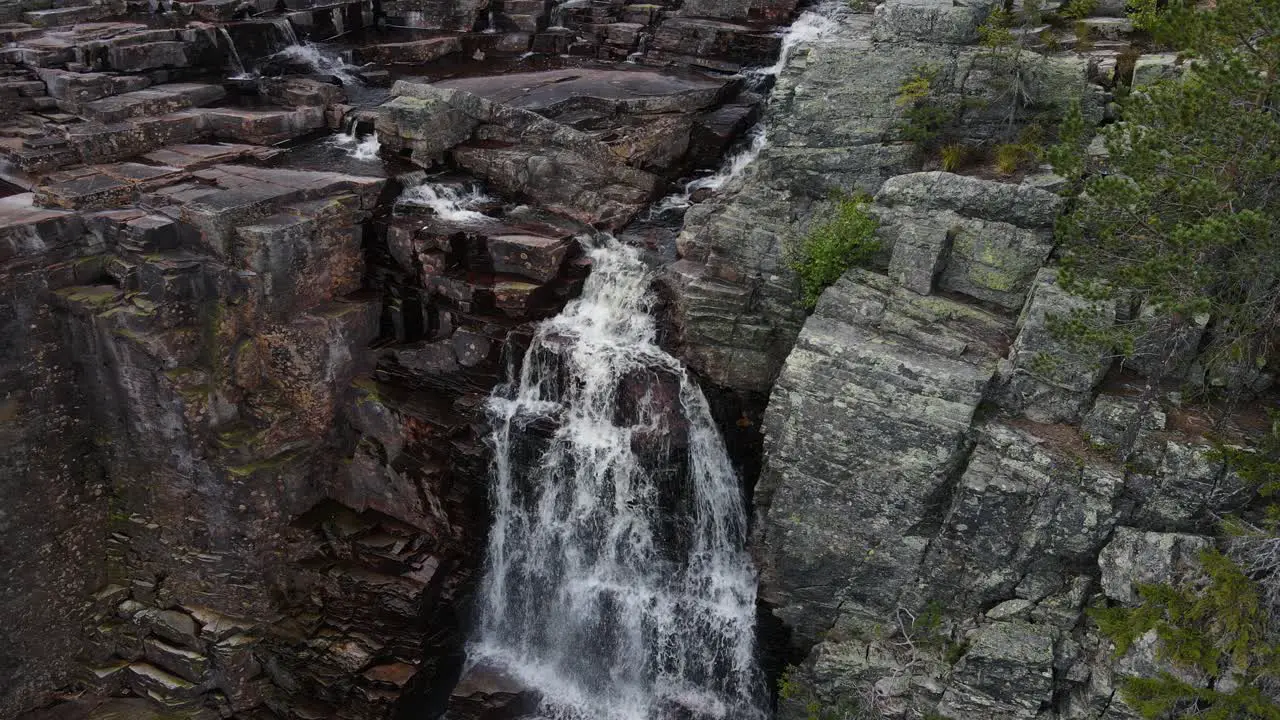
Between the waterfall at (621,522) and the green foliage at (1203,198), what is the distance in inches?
383

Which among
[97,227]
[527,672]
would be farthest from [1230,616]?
[97,227]

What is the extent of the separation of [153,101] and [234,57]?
5216mm

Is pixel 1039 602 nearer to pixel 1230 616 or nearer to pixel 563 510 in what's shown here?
pixel 1230 616

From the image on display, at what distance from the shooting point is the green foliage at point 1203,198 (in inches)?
659

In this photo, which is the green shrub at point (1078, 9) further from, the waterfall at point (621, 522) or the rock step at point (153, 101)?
the rock step at point (153, 101)

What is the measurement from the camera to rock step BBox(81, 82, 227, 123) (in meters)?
29.3

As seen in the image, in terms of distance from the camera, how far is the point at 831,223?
2342cm

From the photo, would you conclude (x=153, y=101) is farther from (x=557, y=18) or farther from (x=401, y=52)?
(x=557, y=18)

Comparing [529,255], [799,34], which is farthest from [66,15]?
[799,34]

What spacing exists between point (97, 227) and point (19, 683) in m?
12.3

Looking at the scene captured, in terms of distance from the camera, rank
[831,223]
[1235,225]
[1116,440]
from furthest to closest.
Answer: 1. [831,223]
2. [1116,440]
3. [1235,225]

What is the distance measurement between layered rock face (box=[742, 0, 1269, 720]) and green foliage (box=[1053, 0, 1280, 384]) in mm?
1045

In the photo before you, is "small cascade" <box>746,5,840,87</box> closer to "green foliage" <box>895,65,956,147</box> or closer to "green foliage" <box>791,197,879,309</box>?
"green foliage" <box>895,65,956,147</box>

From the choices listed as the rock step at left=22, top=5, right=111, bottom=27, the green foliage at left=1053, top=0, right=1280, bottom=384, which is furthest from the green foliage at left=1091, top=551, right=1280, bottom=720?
the rock step at left=22, top=5, right=111, bottom=27
